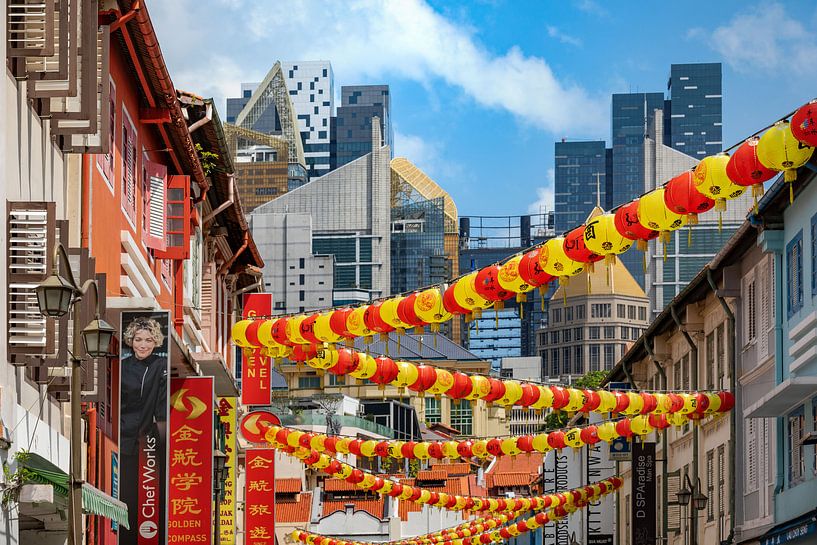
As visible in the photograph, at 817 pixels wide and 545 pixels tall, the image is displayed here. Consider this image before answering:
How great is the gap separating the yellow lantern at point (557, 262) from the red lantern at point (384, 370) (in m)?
9.85

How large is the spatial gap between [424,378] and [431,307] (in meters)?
6.93

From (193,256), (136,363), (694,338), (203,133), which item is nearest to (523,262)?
(136,363)

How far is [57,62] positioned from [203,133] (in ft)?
48.8

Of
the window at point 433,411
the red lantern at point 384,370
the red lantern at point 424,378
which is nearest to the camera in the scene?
the red lantern at point 384,370

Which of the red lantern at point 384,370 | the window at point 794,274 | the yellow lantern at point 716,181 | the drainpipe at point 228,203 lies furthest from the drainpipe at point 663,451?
the yellow lantern at point 716,181

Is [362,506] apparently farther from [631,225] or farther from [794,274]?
[631,225]

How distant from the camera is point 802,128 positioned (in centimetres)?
1775

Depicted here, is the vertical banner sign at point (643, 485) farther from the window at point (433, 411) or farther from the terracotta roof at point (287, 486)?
the window at point (433, 411)

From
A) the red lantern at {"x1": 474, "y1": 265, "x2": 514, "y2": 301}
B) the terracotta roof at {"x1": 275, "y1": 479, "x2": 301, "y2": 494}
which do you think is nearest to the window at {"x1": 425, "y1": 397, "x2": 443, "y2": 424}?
the terracotta roof at {"x1": 275, "y1": 479, "x2": 301, "y2": 494}

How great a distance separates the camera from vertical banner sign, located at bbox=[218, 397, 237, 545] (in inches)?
1501

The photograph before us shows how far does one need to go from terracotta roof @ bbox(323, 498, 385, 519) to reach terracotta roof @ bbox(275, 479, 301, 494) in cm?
166

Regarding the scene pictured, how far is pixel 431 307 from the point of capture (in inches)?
1025

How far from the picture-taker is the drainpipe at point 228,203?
3666 cm

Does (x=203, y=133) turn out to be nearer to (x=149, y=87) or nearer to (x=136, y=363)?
(x=149, y=87)
